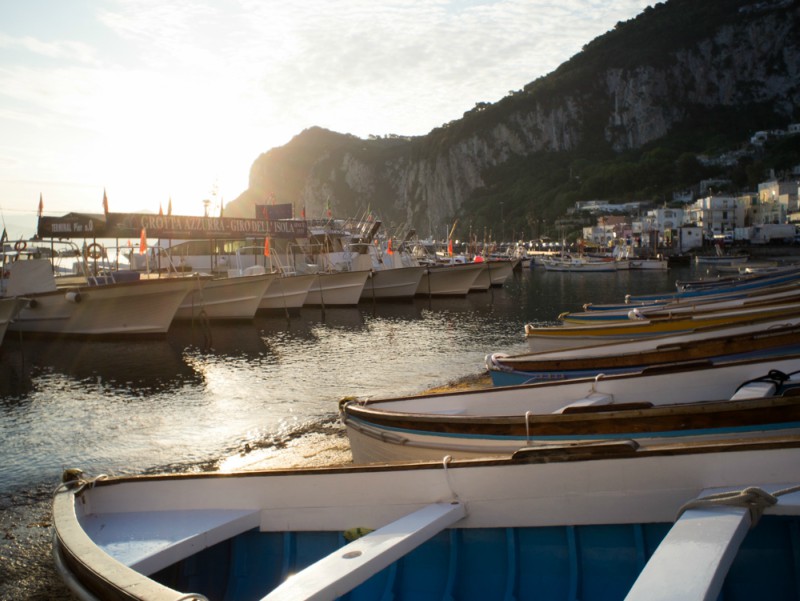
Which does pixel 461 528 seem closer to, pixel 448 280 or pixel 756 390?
pixel 756 390

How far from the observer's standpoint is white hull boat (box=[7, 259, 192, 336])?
2472 centimetres

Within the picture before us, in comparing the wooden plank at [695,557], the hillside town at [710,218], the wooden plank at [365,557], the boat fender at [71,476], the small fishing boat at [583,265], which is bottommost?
the boat fender at [71,476]

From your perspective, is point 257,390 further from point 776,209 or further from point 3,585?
point 776,209

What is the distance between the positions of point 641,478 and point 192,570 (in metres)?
3.02

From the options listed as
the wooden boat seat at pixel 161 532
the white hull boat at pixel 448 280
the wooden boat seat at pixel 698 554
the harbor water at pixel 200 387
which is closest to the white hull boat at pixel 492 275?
the white hull boat at pixel 448 280

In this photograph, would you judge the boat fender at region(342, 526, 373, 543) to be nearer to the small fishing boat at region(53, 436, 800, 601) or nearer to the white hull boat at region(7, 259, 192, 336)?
the small fishing boat at region(53, 436, 800, 601)

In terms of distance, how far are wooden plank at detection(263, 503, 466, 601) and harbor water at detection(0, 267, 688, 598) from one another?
16.4 feet

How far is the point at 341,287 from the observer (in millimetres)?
38656

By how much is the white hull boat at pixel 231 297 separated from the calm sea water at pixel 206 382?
0.96 metres

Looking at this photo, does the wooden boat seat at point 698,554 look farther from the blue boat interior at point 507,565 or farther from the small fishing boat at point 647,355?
the small fishing boat at point 647,355

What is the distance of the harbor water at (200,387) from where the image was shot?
36.4 feet

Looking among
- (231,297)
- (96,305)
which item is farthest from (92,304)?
(231,297)

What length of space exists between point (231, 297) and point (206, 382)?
13.7m

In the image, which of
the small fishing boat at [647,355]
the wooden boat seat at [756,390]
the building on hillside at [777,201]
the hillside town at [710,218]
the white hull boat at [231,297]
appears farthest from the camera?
the building on hillside at [777,201]
